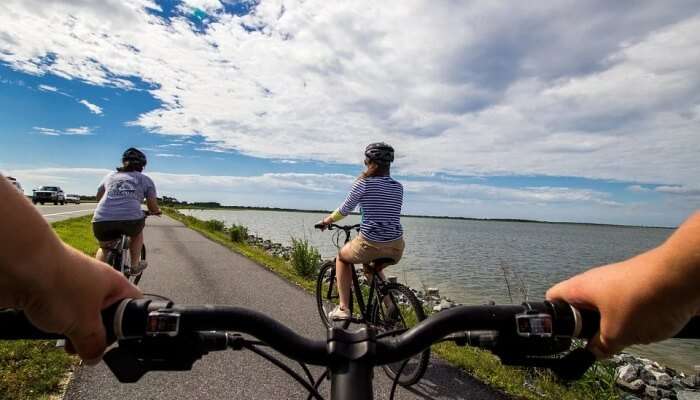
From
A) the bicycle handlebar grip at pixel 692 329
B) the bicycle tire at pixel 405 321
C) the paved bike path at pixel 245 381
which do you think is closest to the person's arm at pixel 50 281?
the bicycle handlebar grip at pixel 692 329

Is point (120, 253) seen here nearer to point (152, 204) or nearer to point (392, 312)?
point (152, 204)

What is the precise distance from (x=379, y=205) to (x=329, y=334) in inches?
167

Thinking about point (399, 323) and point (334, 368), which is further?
point (399, 323)

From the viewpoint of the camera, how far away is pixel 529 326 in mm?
1053

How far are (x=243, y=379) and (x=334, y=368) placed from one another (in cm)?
409

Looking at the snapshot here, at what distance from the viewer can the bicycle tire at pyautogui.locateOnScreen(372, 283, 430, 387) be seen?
4.45 meters

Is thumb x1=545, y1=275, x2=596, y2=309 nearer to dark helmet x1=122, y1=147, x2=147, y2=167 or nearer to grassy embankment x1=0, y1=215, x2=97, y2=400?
grassy embankment x1=0, y1=215, x2=97, y2=400

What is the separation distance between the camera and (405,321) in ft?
16.5

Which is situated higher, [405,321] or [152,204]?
[152,204]

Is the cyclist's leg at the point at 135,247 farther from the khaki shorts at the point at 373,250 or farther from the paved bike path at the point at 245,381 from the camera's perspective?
the khaki shorts at the point at 373,250

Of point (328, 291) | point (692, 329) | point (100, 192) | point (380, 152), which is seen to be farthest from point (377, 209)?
point (100, 192)

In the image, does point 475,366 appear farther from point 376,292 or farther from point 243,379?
point 243,379

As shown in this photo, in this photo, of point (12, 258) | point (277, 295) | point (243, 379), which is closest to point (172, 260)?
point (277, 295)

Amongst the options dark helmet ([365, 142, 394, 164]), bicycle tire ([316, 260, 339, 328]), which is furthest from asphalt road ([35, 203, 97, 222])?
dark helmet ([365, 142, 394, 164])
